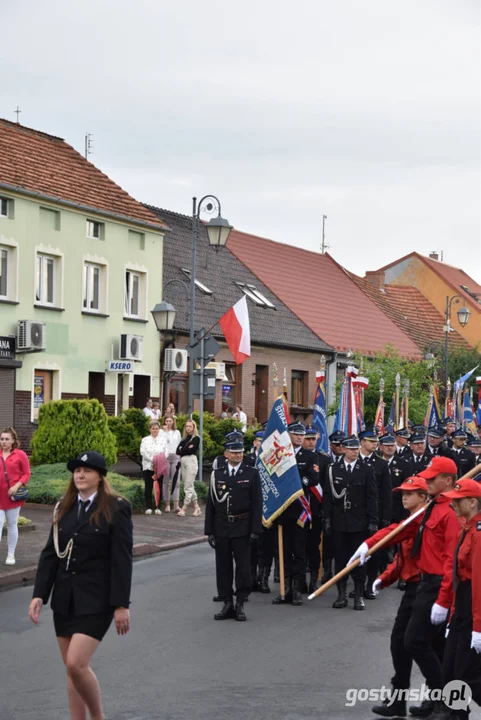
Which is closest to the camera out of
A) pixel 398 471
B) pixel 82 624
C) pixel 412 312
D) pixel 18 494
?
pixel 82 624

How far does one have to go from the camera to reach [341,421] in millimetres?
20516

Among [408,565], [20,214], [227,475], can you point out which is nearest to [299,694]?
[408,565]

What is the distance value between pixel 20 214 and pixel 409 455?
1512 cm

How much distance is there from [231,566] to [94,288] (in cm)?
1971

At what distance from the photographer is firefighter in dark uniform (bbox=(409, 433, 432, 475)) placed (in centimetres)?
1501

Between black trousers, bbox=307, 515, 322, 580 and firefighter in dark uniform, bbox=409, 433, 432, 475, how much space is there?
2242 millimetres

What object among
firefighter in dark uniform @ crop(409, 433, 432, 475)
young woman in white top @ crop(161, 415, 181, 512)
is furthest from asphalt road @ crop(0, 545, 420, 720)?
young woman in white top @ crop(161, 415, 181, 512)

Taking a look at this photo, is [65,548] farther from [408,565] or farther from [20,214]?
[20,214]

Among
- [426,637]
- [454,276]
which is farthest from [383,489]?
[454,276]

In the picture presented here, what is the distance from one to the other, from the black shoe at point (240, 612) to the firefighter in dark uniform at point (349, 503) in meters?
1.58

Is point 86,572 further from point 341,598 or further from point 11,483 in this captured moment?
point 11,483

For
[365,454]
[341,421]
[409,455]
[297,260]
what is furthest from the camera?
[297,260]

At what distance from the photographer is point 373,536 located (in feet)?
26.3

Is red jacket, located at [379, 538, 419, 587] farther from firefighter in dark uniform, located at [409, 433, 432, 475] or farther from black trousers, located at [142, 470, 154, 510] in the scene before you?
black trousers, located at [142, 470, 154, 510]
